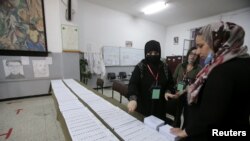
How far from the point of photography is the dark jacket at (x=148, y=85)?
1399mm

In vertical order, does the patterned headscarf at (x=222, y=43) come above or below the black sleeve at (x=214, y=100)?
above

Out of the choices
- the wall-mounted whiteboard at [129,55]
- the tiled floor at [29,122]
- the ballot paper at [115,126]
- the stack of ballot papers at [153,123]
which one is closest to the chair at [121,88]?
the ballot paper at [115,126]

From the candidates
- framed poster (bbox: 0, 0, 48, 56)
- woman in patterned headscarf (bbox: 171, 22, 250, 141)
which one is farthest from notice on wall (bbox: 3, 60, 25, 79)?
woman in patterned headscarf (bbox: 171, 22, 250, 141)

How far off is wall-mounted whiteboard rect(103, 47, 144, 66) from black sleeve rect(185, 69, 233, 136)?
15.6 ft

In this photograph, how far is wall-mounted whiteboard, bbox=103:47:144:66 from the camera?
5244mm

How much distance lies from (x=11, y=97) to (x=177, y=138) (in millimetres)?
4495

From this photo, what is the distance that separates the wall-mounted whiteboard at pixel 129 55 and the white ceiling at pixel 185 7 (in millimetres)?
1627

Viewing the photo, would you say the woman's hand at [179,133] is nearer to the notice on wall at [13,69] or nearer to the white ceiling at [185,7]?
the notice on wall at [13,69]

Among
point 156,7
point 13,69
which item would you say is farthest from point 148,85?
point 156,7

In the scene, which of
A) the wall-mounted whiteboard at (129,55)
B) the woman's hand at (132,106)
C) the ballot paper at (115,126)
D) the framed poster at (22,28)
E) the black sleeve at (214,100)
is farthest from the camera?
the wall-mounted whiteboard at (129,55)

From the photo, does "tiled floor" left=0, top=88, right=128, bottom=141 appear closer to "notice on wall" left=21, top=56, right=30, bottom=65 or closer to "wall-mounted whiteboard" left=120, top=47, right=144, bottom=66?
"notice on wall" left=21, top=56, right=30, bottom=65

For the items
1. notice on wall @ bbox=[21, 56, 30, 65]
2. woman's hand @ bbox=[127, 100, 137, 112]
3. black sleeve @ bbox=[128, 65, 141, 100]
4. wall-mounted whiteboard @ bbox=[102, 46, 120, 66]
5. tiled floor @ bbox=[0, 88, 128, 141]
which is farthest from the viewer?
wall-mounted whiteboard @ bbox=[102, 46, 120, 66]

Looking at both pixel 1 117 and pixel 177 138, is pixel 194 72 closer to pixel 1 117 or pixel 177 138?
pixel 177 138

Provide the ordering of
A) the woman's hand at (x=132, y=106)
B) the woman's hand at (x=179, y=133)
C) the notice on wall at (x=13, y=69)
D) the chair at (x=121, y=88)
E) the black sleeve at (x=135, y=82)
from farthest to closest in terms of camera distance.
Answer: the notice on wall at (x=13, y=69), the chair at (x=121, y=88), the black sleeve at (x=135, y=82), the woman's hand at (x=132, y=106), the woman's hand at (x=179, y=133)
